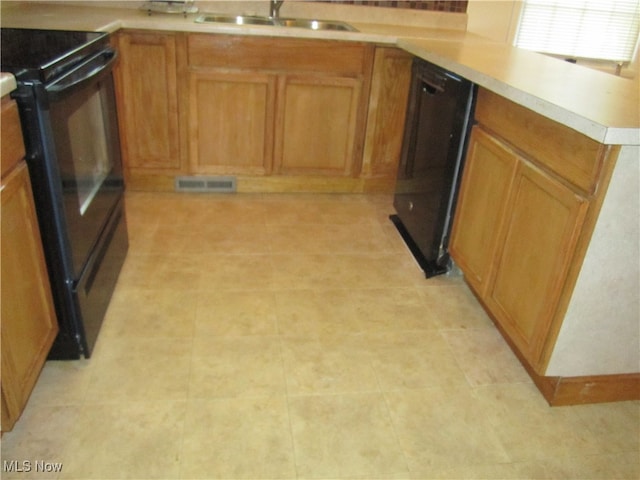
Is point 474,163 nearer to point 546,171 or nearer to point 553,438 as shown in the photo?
point 546,171

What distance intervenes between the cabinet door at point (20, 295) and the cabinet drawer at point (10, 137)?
0.03 m

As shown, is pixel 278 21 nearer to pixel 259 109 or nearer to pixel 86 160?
pixel 259 109

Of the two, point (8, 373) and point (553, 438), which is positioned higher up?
point (8, 373)

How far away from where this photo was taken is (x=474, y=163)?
193 cm

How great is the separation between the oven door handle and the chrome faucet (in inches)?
53.8

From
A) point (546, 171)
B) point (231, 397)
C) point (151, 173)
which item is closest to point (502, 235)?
point (546, 171)

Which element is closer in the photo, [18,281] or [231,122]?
[18,281]

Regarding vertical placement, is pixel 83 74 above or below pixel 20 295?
above

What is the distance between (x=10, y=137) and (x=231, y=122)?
1.61 metres

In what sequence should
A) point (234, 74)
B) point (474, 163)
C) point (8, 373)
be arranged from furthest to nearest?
point (234, 74)
point (474, 163)
point (8, 373)

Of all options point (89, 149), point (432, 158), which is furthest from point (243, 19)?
point (89, 149)

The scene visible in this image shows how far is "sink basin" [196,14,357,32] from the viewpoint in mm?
2871

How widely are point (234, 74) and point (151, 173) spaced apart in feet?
2.33

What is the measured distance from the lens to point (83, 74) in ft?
4.89
